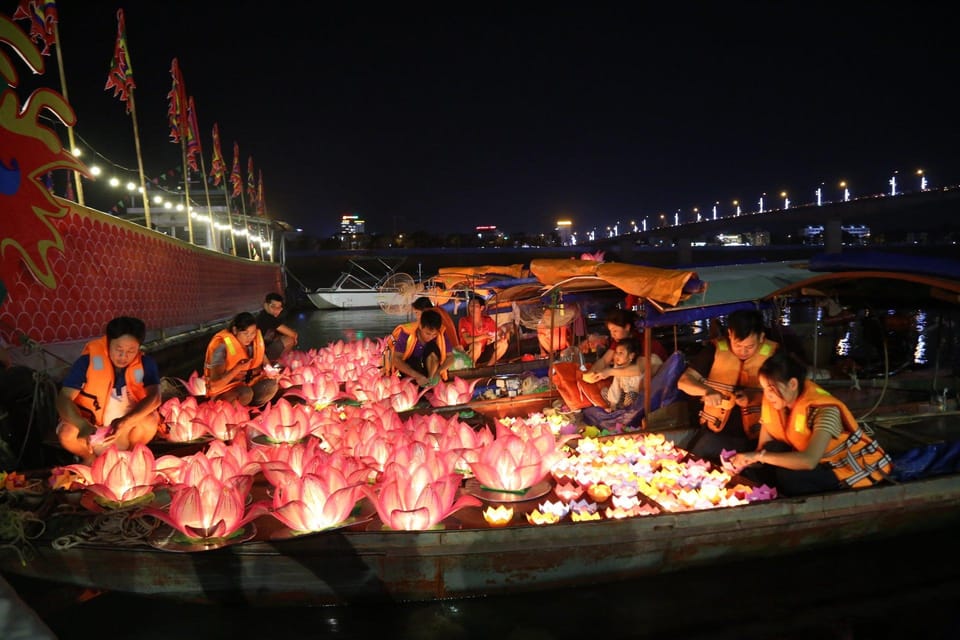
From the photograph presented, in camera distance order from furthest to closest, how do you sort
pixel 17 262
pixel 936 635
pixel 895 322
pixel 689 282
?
pixel 895 322 → pixel 17 262 → pixel 689 282 → pixel 936 635

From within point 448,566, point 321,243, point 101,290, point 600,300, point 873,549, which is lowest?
point 873,549

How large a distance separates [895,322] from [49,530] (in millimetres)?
13728

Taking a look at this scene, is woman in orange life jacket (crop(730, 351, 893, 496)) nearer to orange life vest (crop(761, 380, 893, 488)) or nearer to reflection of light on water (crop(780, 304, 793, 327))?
orange life vest (crop(761, 380, 893, 488))

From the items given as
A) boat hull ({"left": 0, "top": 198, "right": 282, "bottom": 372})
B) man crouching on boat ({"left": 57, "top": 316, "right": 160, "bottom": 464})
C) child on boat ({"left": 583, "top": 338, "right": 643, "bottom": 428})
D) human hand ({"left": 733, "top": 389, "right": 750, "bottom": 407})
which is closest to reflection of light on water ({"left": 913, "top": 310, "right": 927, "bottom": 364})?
child on boat ({"left": 583, "top": 338, "right": 643, "bottom": 428})

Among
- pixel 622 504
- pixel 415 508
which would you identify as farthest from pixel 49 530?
pixel 622 504

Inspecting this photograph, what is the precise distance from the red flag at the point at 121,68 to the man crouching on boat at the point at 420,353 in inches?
414

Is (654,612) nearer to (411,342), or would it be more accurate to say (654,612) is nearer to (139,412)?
(139,412)

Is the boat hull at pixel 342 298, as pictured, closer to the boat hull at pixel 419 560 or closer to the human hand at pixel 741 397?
the human hand at pixel 741 397

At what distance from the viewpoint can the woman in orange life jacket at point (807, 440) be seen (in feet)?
13.3

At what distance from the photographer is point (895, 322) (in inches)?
472

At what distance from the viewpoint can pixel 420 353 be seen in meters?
7.97

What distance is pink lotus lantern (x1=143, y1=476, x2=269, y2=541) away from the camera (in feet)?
11.7

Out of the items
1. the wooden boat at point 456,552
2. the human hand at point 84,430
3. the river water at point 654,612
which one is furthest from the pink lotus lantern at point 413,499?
the human hand at point 84,430

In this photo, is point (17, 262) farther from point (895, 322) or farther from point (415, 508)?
point (895, 322)
